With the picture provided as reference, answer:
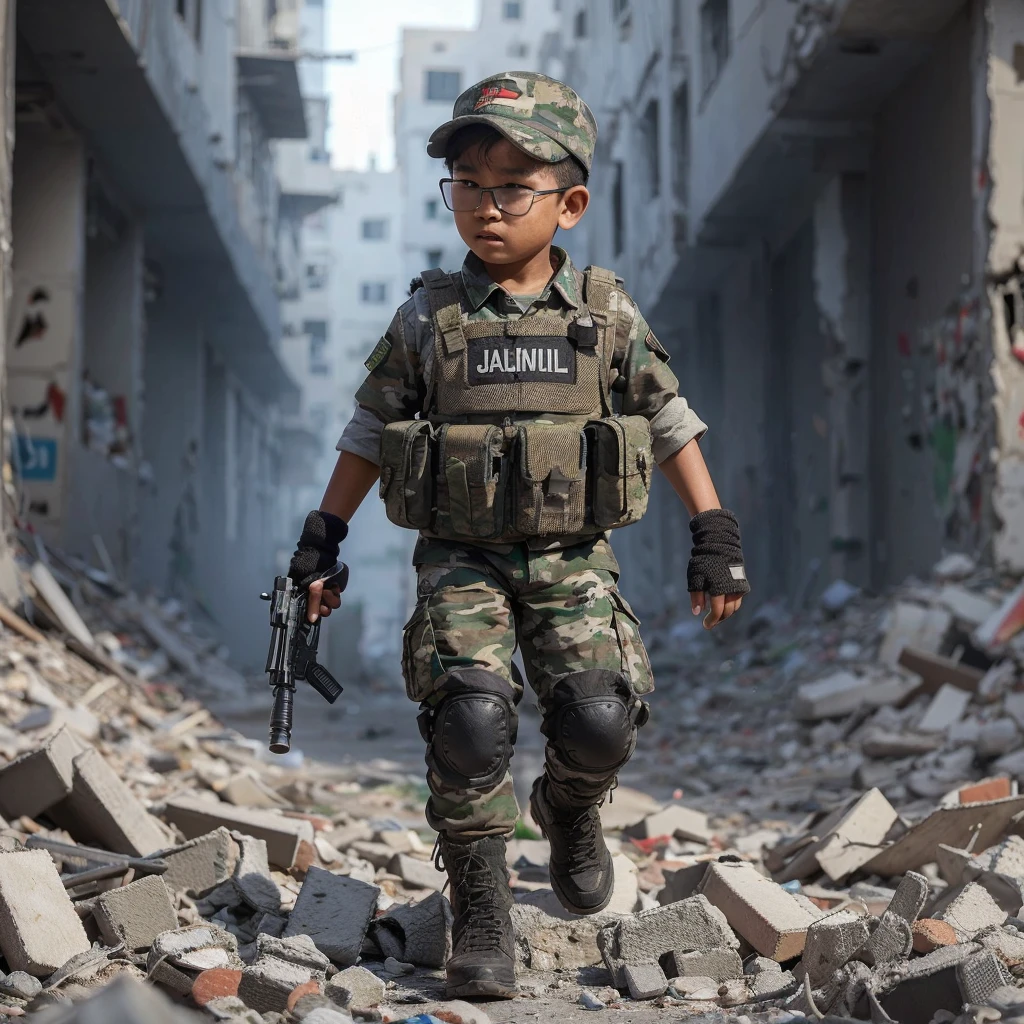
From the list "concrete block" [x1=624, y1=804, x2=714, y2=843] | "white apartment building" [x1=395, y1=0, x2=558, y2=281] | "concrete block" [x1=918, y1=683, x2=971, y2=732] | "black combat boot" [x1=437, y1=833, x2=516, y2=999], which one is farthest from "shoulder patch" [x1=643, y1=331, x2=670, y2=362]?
"white apartment building" [x1=395, y1=0, x2=558, y2=281]

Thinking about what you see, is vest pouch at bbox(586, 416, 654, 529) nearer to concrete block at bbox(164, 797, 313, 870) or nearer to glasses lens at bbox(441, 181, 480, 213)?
glasses lens at bbox(441, 181, 480, 213)

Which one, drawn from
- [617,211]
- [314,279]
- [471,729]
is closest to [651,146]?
[617,211]

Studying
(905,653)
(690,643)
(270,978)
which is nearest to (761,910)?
(270,978)

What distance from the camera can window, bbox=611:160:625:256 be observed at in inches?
791

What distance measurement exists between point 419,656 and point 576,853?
0.62 m

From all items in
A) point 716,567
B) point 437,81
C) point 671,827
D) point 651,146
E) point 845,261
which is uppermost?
point 437,81

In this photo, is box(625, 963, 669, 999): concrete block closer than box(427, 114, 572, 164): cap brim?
Yes

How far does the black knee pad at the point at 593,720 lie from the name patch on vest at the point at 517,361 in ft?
2.11

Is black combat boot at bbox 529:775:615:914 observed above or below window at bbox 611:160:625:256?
below

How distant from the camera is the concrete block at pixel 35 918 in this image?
2652 millimetres

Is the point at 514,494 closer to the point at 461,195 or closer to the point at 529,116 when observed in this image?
the point at 461,195

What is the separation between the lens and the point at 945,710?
636 cm

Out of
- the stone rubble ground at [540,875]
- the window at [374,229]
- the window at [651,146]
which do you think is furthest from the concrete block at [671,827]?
the window at [374,229]

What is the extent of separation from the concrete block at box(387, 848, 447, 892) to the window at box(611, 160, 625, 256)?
16781 mm
